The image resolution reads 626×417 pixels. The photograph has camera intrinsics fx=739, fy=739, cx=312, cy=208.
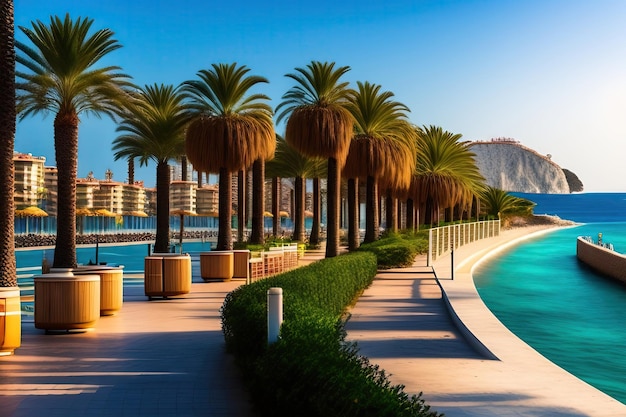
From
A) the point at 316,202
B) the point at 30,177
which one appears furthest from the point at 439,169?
the point at 30,177

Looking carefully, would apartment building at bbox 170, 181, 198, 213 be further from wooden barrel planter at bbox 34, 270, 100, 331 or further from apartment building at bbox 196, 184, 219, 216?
wooden barrel planter at bbox 34, 270, 100, 331

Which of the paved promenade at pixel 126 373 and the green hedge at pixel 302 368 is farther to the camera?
the paved promenade at pixel 126 373

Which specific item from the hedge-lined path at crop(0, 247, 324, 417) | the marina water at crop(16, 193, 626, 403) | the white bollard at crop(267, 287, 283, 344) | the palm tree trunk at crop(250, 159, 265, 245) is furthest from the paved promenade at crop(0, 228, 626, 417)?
the palm tree trunk at crop(250, 159, 265, 245)

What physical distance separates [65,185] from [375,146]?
17.7m

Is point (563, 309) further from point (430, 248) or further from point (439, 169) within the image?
point (439, 169)

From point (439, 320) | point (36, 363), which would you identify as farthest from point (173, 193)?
point (36, 363)

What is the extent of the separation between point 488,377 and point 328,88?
23850mm

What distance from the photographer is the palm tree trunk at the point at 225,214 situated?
98.1 ft

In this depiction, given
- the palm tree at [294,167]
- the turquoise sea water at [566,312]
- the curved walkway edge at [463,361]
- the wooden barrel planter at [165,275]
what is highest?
the palm tree at [294,167]

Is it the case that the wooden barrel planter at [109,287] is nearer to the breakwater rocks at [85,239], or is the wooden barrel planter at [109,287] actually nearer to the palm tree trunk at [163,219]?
the palm tree trunk at [163,219]

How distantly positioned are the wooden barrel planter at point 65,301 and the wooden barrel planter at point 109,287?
1985 mm

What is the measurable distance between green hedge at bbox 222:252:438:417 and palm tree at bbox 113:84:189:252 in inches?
854

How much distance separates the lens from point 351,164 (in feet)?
117

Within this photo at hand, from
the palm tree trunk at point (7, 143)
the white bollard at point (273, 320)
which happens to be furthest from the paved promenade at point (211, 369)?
the palm tree trunk at point (7, 143)
